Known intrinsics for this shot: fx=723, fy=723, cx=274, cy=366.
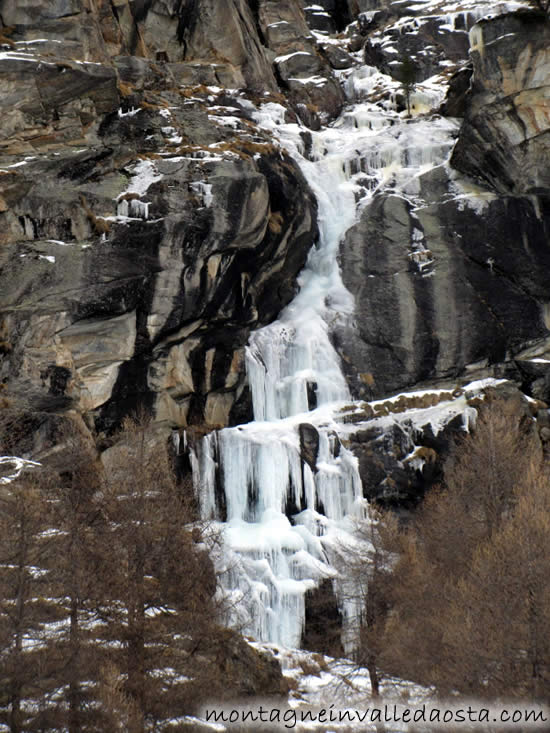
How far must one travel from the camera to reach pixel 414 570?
766 inches

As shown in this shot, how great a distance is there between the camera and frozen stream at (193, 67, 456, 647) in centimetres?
2359

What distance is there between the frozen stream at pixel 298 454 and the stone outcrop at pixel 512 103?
3.27m

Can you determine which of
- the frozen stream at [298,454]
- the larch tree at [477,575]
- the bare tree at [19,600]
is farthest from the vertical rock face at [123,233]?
the bare tree at [19,600]

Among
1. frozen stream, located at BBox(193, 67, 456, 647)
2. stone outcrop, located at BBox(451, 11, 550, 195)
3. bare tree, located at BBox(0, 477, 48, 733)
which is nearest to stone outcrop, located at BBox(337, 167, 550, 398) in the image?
frozen stream, located at BBox(193, 67, 456, 647)

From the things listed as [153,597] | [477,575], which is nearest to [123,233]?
[153,597]

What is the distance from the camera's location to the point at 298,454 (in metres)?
26.7

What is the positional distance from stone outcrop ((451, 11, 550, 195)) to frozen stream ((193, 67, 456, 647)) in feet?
10.7

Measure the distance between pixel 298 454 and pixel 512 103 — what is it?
60.1 ft

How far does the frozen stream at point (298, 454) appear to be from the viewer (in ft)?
77.4

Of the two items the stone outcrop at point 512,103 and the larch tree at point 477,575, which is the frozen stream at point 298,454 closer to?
the larch tree at point 477,575

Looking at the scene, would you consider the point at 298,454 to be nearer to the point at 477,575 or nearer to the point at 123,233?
the point at 123,233

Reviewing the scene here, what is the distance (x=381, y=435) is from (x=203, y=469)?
6868 mm

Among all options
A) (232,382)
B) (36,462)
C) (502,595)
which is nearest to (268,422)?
(232,382)

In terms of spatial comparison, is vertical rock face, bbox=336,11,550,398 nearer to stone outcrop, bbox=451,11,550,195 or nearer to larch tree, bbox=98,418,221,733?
stone outcrop, bbox=451,11,550,195
